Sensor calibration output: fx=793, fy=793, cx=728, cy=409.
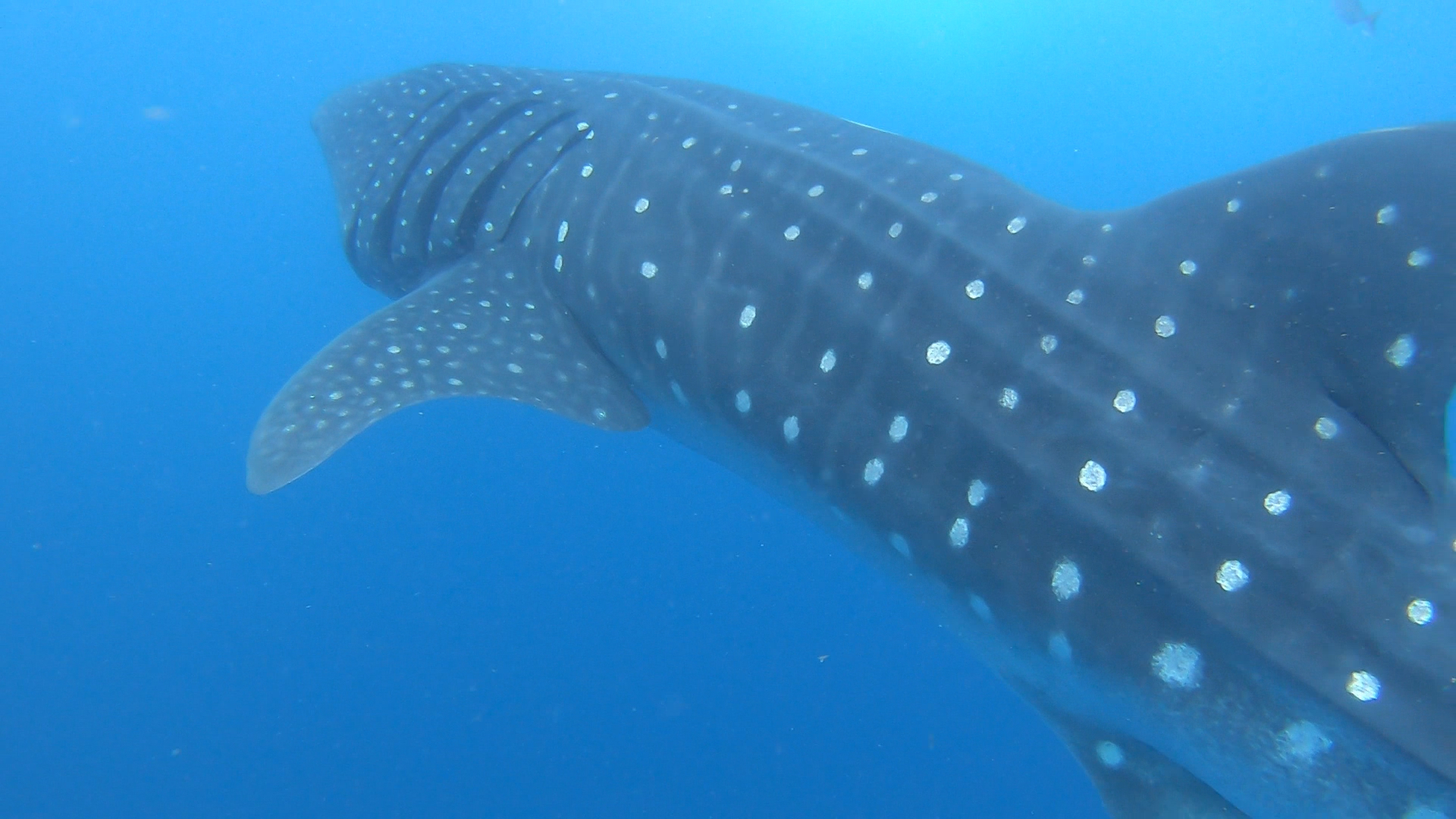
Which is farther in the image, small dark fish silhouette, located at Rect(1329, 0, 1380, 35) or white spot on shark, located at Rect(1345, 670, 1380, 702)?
small dark fish silhouette, located at Rect(1329, 0, 1380, 35)

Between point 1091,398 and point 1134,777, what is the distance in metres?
1.22

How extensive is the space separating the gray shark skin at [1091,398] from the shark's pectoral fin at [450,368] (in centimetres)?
2

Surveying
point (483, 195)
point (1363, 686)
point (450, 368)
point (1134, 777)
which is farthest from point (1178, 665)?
point (483, 195)

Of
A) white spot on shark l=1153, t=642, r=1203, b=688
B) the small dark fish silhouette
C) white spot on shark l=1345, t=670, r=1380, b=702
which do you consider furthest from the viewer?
the small dark fish silhouette

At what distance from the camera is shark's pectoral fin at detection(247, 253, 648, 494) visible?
323 centimetres

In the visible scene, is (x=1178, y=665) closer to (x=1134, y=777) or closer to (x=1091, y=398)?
(x=1134, y=777)

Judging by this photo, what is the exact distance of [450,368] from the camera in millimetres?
3504

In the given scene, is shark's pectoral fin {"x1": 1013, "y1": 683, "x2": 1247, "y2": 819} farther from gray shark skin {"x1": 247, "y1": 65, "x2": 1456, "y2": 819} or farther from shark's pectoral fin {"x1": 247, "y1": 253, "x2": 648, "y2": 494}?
shark's pectoral fin {"x1": 247, "y1": 253, "x2": 648, "y2": 494}

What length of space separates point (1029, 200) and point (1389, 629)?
1665 mm

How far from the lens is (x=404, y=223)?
14.0 feet

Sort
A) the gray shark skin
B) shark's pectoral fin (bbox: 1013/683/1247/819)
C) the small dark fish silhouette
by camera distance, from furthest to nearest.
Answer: the small dark fish silhouette < shark's pectoral fin (bbox: 1013/683/1247/819) < the gray shark skin

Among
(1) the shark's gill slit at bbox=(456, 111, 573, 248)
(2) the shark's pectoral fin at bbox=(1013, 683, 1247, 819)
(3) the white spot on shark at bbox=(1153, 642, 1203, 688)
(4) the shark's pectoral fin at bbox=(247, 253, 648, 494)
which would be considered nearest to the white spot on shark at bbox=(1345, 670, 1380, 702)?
(3) the white spot on shark at bbox=(1153, 642, 1203, 688)

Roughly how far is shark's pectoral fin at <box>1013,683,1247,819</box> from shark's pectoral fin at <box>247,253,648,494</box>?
2.10m

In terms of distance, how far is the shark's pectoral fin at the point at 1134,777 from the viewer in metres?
2.36
